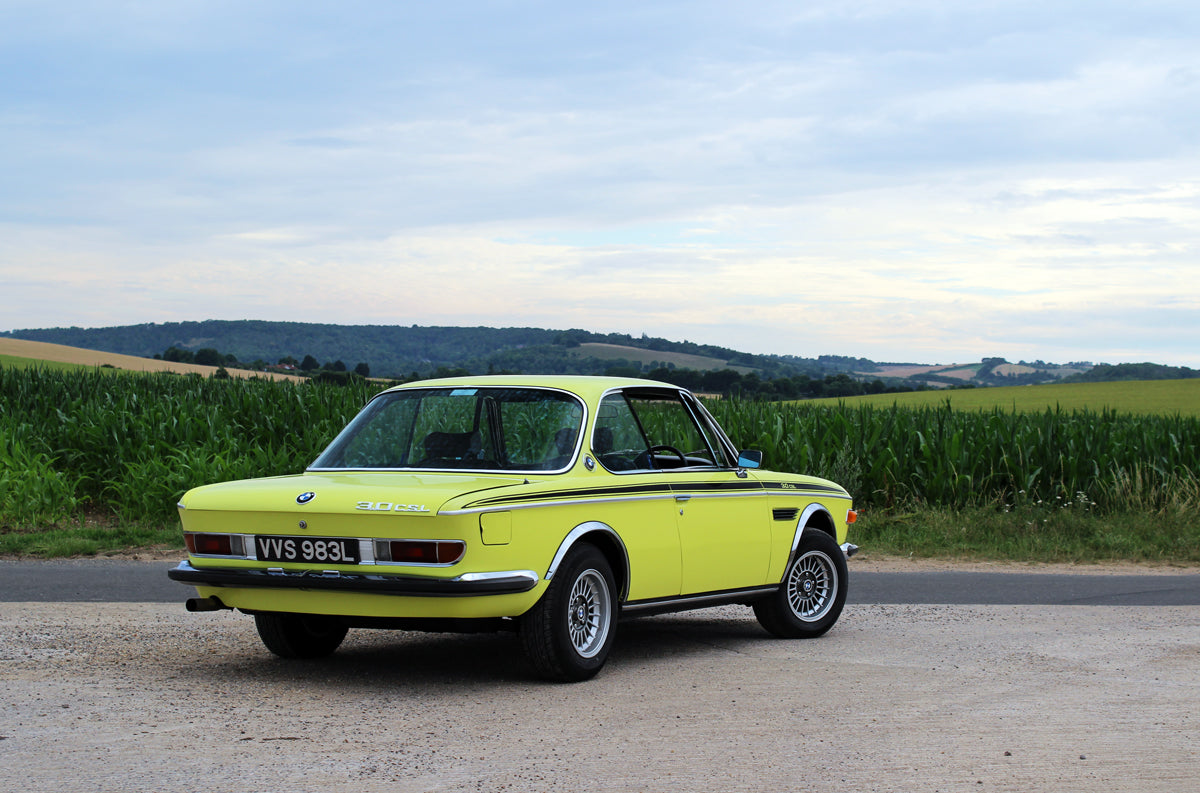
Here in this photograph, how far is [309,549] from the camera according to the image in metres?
6.69

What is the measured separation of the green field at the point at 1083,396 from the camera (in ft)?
150

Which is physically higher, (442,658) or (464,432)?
(464,432)

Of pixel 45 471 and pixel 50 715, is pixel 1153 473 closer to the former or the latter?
pixel 45 471

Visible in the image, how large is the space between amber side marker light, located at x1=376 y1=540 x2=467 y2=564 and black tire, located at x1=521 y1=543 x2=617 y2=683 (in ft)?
2.06

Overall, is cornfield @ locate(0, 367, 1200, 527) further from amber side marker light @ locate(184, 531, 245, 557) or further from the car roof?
amber side marker light @ locate(184, 531, 245, 557)

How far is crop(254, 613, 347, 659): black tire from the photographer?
767 cm

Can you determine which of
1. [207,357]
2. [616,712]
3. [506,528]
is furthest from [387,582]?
[207,357]

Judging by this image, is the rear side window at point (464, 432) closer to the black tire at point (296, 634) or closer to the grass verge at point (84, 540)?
the black tire at point (296, 634)

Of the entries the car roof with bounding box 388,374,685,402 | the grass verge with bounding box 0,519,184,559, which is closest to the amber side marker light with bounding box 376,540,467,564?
the car roof with bounding box 388,374,685,402

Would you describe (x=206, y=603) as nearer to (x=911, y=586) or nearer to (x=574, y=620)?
(x=574, y=620)

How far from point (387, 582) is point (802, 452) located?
510 inches

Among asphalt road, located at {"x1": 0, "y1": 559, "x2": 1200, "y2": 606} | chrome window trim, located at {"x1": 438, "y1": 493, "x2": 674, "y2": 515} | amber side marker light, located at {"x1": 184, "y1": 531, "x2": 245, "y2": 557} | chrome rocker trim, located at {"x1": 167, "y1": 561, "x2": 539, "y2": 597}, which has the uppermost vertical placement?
chrome window trim, located at {"x1": 438, "y1": 493, "x2": 674, "y2": 515}

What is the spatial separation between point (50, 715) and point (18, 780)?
1.13 meters

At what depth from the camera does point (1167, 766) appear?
536 centimetres
